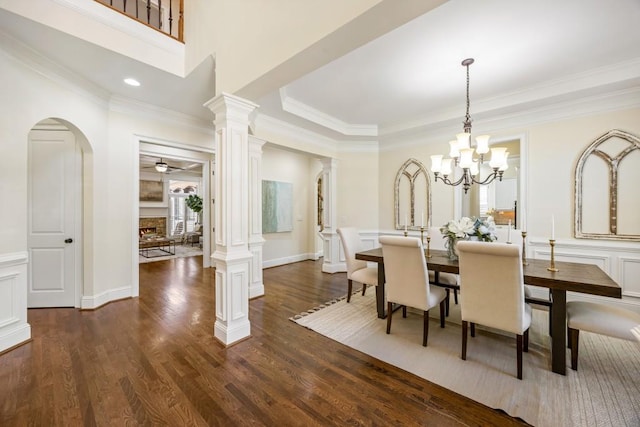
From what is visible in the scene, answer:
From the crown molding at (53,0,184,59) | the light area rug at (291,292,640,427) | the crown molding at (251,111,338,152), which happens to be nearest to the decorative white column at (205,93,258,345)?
the light area rug at (291,292,640,427)

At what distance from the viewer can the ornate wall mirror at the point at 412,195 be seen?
15.1ft

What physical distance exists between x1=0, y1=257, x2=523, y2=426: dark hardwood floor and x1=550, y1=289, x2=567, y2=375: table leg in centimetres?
79

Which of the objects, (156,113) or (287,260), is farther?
(287,260)

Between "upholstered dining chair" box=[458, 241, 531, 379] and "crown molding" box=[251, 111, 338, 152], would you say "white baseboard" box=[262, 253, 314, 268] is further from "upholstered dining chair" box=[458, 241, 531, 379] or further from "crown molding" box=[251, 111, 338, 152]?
"upholstered dining chair" box=[458, 241, 531, 379]

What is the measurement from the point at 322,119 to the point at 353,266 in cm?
248

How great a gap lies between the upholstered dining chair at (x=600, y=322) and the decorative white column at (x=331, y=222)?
350cm

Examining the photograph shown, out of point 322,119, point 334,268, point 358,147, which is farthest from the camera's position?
point 358,147

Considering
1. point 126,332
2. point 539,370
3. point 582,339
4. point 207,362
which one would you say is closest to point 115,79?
point 126,332

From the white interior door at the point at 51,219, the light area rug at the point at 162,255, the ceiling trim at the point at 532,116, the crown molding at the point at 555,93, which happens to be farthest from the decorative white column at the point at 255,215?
the light area rug at the point at 162,255

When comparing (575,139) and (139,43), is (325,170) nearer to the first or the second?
(139,43)

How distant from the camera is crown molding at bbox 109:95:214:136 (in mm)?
3371

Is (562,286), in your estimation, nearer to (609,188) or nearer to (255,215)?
(609,188)

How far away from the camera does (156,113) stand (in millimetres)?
3688

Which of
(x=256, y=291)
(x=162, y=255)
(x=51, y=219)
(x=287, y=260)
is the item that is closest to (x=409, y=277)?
(x=256, y=291)
